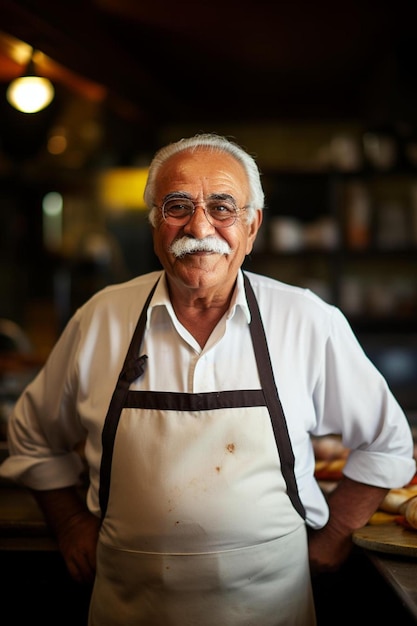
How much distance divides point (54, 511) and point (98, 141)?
161 inches

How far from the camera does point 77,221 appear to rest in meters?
5.87

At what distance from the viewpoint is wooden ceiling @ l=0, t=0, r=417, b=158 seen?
3.73 m

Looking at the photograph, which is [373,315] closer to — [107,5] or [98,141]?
[98,141]

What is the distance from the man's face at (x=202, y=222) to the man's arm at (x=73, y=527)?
2.16 feet

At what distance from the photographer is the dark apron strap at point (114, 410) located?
5.46 feet

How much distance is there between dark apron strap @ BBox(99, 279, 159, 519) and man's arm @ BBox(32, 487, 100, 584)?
133 mm

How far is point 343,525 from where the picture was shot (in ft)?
5.88

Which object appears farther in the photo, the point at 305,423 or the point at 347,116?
the point at 347,116

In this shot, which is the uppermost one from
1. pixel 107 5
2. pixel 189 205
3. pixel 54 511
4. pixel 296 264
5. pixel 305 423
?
pixel 107 5

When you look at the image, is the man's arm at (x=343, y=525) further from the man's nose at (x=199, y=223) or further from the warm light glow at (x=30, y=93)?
the warm light glow at (x=30, y=93)

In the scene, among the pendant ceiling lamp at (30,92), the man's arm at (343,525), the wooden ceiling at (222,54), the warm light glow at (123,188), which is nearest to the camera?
the man's arm at (343,525)

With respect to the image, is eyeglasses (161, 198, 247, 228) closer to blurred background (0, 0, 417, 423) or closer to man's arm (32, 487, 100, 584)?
man's arm (32, 487, 100, 584)

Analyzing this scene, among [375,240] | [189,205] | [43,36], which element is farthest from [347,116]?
[189,205]

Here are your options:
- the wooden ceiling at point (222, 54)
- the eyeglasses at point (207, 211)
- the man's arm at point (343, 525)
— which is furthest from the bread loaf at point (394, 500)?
the wooden ceiling at point (222, 54)
